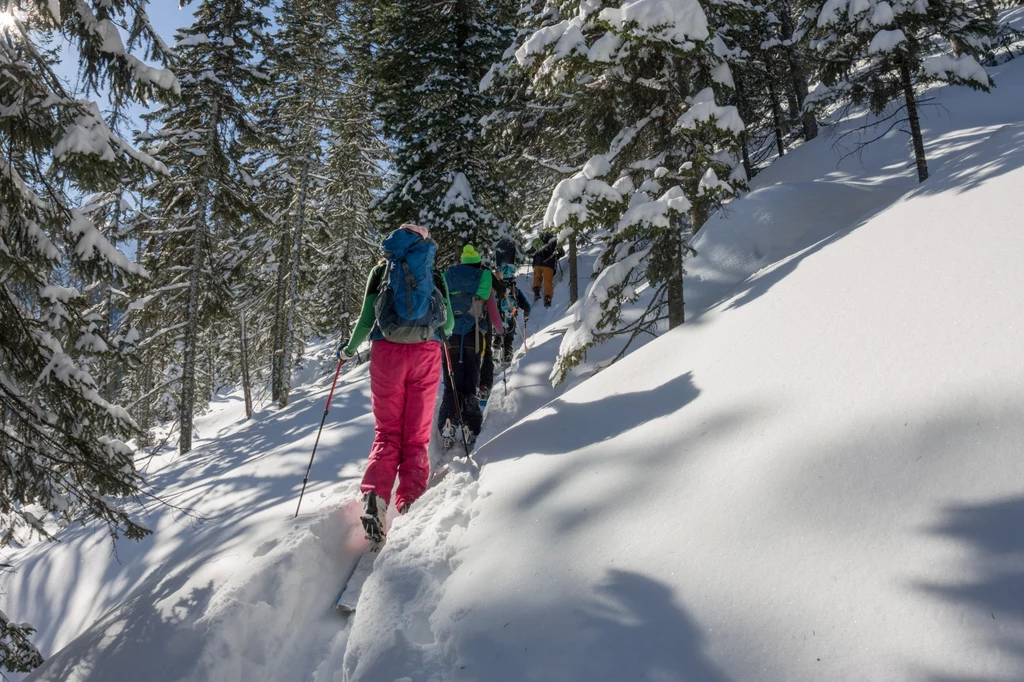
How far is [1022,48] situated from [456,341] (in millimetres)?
22806

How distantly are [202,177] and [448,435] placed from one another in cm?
1238

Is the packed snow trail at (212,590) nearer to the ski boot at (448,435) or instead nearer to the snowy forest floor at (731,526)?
the snowy forest floor at (731,526)

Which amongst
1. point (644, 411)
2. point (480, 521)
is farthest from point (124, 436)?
point (644, 411)

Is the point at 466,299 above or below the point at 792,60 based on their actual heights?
below

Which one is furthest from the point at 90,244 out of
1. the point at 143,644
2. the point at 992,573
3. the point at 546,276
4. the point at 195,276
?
the point at 546,276

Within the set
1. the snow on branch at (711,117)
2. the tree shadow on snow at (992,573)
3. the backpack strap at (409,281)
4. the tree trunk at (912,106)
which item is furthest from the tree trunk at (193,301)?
the tree shadow on snow at (992,573)

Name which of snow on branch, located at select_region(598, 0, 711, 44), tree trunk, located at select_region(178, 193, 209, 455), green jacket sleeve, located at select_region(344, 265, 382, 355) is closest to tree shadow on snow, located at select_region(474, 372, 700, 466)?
green jacket sleeve, located at select_region(344, 265, 382, 355)

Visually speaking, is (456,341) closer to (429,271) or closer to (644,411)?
(429,271)

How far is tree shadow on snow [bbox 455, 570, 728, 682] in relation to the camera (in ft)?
6.88

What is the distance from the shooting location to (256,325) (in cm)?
2595

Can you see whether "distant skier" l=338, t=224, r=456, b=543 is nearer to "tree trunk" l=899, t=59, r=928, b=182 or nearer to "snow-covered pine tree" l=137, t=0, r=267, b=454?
"tree trunk" l=899, t=59, r=928, b=182

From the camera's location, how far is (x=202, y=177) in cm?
1462

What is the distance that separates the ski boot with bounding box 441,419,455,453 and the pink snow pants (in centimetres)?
133

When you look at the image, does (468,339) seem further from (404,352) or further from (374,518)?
(374,518)
